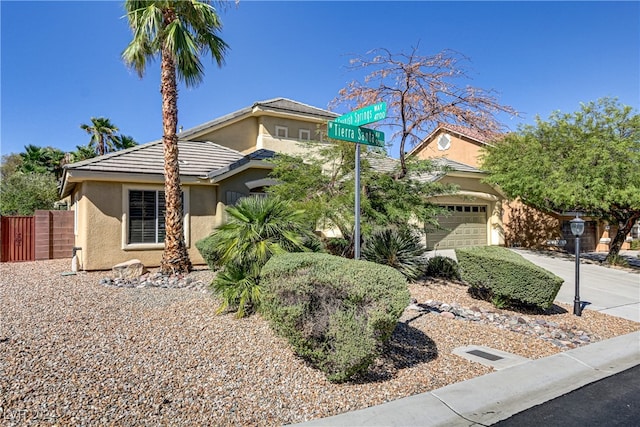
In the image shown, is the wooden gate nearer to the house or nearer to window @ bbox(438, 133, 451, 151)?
the house

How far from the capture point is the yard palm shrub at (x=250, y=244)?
21.9 ft

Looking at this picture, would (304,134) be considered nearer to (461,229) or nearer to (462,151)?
(461,229)

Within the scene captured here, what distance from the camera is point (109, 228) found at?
1223 centimetres

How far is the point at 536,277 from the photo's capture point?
784 centimetres

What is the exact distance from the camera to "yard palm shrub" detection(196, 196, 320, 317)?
668 centimetres

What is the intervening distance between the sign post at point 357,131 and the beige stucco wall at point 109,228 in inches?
338

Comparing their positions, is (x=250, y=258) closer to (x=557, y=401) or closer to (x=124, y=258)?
(x=557, y=401)

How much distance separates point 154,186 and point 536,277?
36.7ft

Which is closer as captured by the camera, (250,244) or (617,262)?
(250,244)

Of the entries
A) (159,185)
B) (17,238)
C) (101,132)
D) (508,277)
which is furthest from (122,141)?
(508,277)

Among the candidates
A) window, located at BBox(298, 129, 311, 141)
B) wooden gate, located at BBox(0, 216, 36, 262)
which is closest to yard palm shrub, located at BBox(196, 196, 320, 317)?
window, located at BBox(298, 129, 311, 141)

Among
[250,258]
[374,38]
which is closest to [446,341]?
[250,258]

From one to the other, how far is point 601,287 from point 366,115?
1047cm

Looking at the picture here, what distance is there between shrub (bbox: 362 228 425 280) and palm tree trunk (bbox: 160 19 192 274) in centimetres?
518
